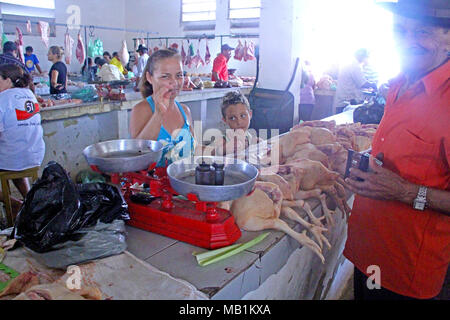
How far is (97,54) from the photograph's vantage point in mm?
11523

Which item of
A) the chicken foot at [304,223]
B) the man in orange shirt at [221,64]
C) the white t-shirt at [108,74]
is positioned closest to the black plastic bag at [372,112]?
the chicken foot at [304,223]

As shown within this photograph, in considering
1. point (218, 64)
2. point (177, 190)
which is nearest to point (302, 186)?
point (177, 190)

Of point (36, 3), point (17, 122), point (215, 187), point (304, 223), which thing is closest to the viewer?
point (215, 187)

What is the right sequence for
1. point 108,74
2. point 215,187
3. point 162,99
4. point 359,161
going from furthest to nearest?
1. point 108,74
2. point 162,99
3. point 359,161
4. point 215,187

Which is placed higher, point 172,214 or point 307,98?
point 307,98

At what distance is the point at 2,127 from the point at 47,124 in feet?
3.53

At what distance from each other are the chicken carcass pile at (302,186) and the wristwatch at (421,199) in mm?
520

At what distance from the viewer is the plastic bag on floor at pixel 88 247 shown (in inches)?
52.0

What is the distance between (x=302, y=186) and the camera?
2264mm

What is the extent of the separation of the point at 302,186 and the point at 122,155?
1.17m

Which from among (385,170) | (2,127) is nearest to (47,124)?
(2,127)

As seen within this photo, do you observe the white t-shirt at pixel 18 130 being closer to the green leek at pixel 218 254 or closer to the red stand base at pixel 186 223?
the red stand base at pixel 186 223

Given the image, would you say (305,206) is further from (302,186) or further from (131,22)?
(131,22)

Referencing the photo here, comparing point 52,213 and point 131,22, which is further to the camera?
point 131,22
